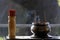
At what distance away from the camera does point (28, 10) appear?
1459 millimetres

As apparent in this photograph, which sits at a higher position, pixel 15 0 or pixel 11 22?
pixel 15 0

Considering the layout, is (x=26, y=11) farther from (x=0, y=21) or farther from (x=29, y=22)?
(x=0, y=21)

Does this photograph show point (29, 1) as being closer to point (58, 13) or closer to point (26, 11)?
point (26, 11)

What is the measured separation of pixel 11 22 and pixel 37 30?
0.25 m

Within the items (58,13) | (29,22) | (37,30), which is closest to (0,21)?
(29,22)

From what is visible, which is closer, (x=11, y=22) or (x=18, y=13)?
(x=11, y=22)

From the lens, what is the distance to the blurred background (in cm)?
144

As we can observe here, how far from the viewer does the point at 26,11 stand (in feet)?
4.79

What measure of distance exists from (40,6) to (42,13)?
8 centimetres

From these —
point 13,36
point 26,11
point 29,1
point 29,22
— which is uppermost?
point 29,1

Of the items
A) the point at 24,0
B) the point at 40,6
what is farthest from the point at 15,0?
the point at 40,6

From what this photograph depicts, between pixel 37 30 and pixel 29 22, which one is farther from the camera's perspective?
pixel 29 22

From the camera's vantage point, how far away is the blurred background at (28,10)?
1.44 m

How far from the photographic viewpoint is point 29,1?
57.2 inches
